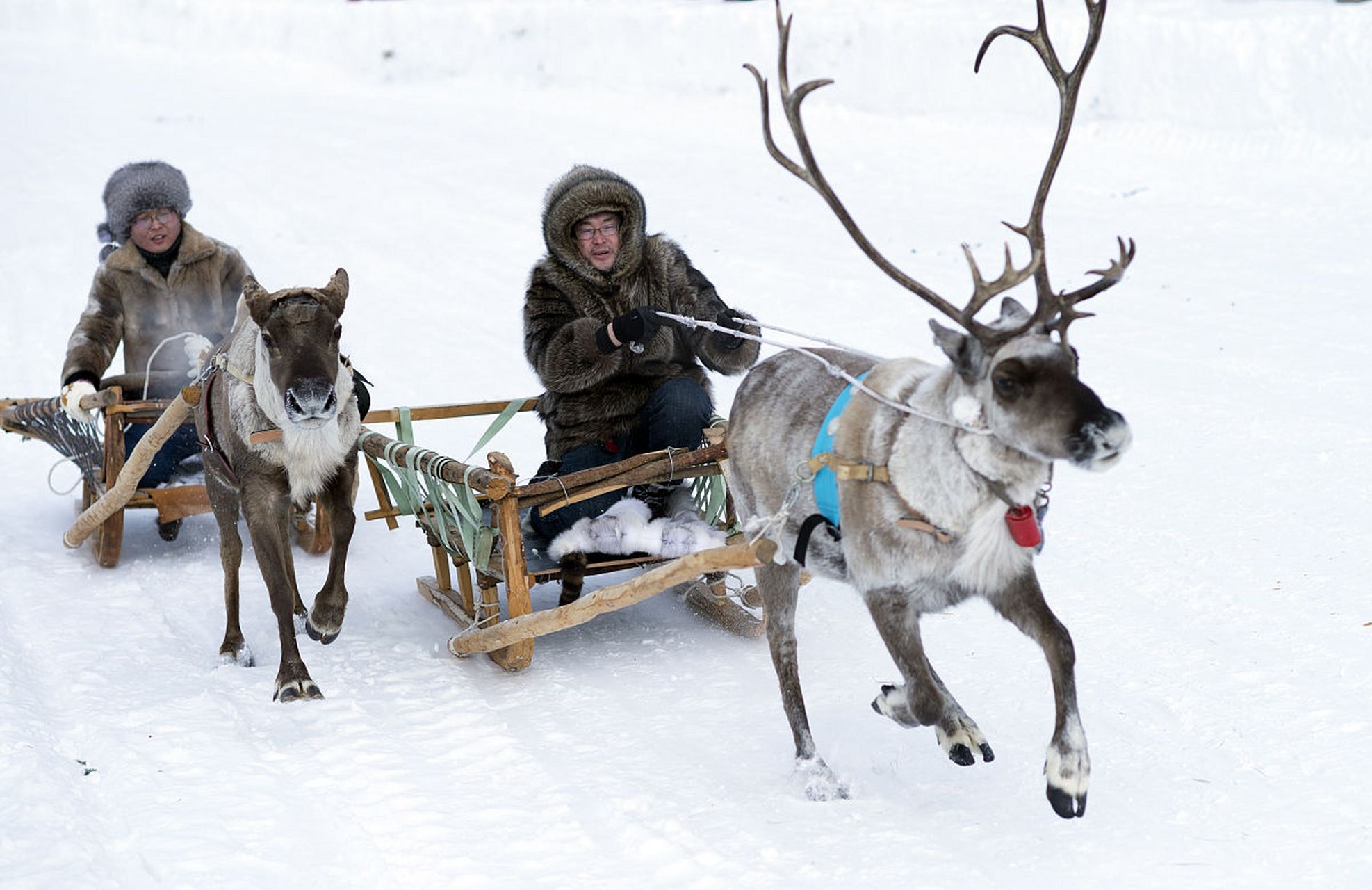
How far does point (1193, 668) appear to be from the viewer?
178 inches

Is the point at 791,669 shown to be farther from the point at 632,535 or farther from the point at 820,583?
the point at 820,583

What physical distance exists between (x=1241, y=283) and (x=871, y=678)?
6.19m

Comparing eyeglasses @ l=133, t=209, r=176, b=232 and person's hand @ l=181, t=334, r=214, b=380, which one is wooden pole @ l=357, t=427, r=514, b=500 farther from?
eyeglasses @ l=133, t=209, r=176, b=232

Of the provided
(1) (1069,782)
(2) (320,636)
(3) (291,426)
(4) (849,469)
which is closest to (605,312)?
(3) (291,426)

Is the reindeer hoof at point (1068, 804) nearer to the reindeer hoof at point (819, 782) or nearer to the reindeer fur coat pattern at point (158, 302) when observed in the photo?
the reindeer hoof at point (819, 782)

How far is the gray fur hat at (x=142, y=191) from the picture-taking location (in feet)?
21.2

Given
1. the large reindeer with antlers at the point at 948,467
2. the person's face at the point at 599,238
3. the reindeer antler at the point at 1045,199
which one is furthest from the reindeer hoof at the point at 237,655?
the reindeer antler at the point at 1045,199

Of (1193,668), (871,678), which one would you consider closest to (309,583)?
(871,678)

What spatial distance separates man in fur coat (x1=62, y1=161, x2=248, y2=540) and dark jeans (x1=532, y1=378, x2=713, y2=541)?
2.30 meters

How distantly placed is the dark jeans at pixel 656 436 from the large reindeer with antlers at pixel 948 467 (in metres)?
1.21

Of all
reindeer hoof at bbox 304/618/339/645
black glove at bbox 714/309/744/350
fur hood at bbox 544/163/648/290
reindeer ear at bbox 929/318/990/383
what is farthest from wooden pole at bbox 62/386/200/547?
reindeer ear at bbox 929/318/990/383

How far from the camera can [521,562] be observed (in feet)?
15.9

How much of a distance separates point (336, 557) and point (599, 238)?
158 cm

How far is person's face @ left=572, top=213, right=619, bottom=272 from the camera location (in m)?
5.32
